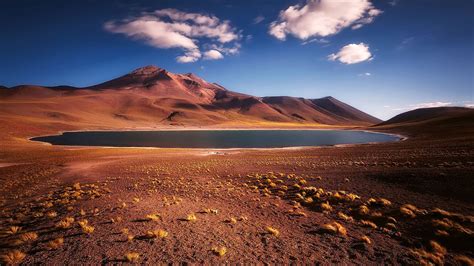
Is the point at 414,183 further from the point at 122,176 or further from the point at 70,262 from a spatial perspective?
the point at 122,176

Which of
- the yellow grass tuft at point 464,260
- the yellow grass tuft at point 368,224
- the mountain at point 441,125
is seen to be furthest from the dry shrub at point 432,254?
the mountain at point 441,125

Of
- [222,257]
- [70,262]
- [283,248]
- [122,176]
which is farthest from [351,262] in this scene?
[122,176]

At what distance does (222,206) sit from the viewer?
12.9 m

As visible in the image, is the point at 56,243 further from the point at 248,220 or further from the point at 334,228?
the point at 334,228

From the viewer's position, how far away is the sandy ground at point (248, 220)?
7.86m

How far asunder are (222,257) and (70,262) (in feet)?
15.3

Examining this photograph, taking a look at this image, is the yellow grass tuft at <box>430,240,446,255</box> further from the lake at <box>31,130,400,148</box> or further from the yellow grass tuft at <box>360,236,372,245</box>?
the lake at <box>31,130,400,148</box>

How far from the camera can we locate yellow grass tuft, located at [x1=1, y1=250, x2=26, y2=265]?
289 inches

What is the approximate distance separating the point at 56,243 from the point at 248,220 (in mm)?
7256

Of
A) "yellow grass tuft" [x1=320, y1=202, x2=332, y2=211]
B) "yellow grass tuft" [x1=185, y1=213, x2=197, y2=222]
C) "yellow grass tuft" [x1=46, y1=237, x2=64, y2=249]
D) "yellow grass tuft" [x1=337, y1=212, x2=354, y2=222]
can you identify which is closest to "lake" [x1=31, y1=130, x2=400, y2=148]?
"yellow grass tuft" [x1=320, y1=202, x2=332, y2=211]

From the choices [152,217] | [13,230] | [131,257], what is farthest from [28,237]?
[131,257]

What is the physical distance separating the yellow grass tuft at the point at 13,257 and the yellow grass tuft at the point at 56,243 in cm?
67

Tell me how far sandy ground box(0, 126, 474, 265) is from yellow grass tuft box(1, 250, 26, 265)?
170 mm

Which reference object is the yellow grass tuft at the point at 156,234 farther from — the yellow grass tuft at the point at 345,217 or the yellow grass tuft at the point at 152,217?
the yellow grass tuft at the point at 345,217
